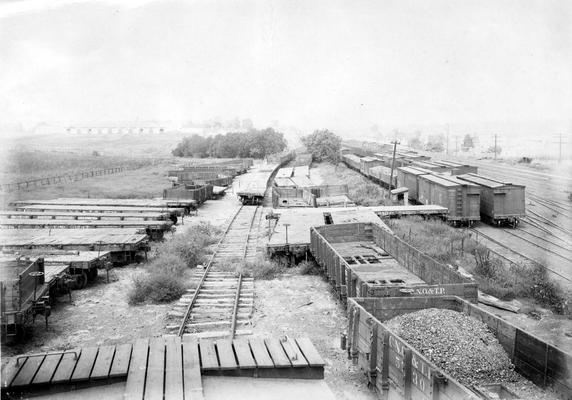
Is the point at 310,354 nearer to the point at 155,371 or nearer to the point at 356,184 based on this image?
the point at 155,371

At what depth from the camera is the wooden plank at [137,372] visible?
18.8ft

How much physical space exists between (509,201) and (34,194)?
3095cm

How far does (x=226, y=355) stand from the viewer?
22.3 ft

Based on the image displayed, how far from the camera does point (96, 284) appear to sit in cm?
1602

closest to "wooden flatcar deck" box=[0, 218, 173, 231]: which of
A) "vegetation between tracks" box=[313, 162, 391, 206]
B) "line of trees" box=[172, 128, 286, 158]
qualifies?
"vegetation between tracks" box=[313, 162, 391, 206]

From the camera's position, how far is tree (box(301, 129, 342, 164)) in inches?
2606

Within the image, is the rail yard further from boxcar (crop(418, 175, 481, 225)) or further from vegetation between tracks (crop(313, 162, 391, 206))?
vegetation between tracks (crop(313, 162, 391, 206))

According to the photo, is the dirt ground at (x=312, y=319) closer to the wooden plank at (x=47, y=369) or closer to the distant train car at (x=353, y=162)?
the wooden plank at (x=47, y=369)

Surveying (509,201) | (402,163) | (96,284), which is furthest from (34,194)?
(509,201)

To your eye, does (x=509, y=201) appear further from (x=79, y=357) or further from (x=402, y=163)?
(x=79, y=357)

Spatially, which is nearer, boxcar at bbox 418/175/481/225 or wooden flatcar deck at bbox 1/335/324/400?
wooden flatcar deck at bbox 1/335/324/400

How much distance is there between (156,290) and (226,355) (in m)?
8.04

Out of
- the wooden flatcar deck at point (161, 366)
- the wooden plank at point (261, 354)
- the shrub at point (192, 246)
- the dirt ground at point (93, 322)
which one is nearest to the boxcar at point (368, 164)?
the shrub at point (192, 246)

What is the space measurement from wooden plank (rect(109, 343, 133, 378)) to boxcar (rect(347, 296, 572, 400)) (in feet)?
12.6
